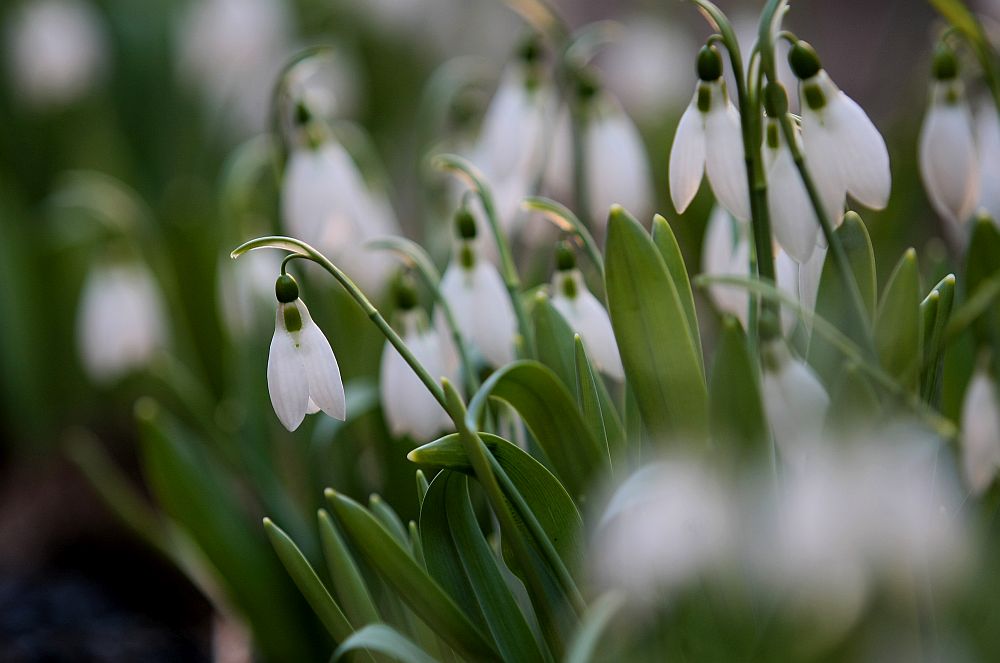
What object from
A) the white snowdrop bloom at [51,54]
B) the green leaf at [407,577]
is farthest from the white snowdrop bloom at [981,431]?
the white snowdrop bloom at [51,54]

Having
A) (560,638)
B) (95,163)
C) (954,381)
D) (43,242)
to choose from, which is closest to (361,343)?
(560,638)

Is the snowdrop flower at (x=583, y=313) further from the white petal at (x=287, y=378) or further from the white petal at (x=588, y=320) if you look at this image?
the white petal at (x=287, y=378)

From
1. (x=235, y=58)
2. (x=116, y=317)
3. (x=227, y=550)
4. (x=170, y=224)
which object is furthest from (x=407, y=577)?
(x=235, y=58)

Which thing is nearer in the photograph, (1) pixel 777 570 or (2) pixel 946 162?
(1) pixel 777 570

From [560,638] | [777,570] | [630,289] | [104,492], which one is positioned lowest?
[104,492]

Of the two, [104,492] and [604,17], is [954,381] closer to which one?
[104,492]

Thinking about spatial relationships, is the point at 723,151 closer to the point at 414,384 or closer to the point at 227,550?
the point at 414,384

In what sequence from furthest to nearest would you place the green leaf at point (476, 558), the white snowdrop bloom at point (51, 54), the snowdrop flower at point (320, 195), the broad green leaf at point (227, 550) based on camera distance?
the white snowdrop bloom at point (51, 54) → the broad green leaf at point (227, 550) → the snowdrop flower at point (320, 195) → the green leaf at point (476, 558)

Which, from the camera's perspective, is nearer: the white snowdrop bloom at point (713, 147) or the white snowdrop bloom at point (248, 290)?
the white snowdrop bloom at point (713, 147)
